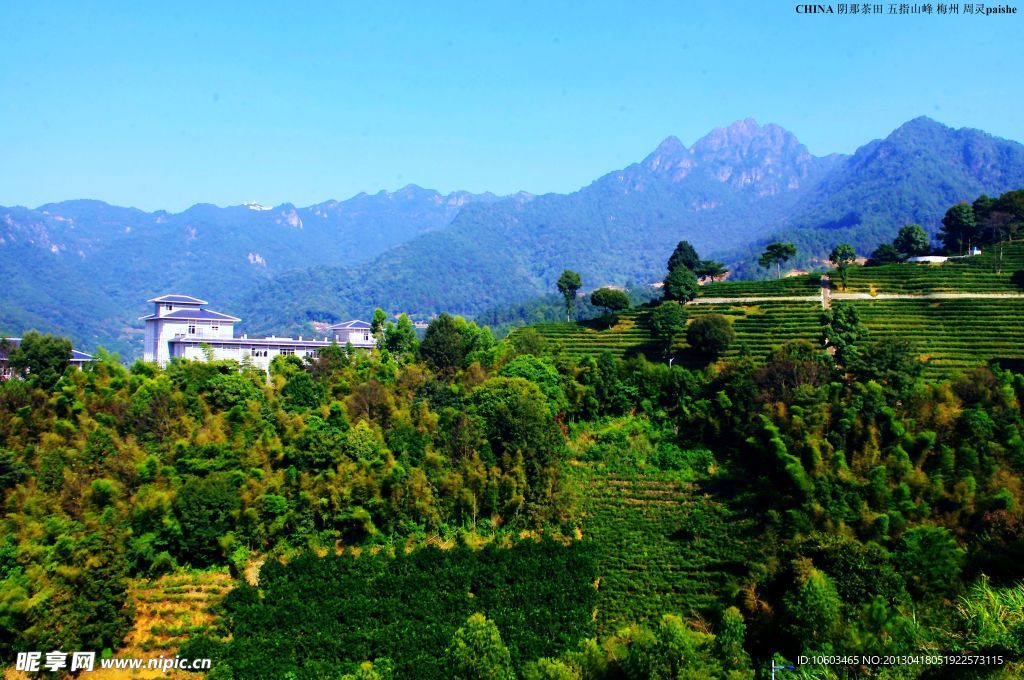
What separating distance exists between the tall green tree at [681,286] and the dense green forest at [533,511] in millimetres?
8333

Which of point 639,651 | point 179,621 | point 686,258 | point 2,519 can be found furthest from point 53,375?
point 686,258

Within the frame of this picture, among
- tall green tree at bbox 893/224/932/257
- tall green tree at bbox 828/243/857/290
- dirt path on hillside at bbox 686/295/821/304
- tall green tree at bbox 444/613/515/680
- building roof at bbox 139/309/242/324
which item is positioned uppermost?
tall green tree at bbox 893/224/932/257

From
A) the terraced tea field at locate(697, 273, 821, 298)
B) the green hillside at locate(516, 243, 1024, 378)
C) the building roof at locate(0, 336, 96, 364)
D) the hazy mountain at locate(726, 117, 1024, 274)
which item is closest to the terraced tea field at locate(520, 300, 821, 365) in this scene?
the green hillside at locate(516, 243, 1024, 378)

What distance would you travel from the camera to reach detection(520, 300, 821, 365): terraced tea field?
114 feet

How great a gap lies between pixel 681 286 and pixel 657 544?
19654mm

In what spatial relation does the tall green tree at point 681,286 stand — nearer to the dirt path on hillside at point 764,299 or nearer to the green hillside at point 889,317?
the green hillside at point 889,317

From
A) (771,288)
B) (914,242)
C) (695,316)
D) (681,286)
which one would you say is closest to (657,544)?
(695,316)

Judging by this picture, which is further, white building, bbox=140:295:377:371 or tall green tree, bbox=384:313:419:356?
white building, bbox=140:295:377:371

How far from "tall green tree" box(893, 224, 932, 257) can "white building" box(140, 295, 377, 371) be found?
1429 inches

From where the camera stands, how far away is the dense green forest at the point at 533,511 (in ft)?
53.5

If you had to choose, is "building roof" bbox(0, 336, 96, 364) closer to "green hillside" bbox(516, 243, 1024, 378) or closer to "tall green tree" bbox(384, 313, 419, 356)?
"tall green tree" bbox(384, 313, 419, 356)

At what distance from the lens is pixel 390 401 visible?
27.7m

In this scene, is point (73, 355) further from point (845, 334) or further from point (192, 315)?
point (845, 334)

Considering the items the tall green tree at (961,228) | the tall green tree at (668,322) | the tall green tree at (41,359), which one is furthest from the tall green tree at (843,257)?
the tall green tree at (41,359)
